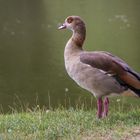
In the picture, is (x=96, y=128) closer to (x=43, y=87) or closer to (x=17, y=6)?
(x=43, y=87)

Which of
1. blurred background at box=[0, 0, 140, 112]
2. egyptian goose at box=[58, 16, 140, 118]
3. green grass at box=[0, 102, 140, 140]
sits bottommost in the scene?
blurred background at box=[0, 0, 140, 112]

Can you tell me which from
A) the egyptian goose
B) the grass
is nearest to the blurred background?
the grass

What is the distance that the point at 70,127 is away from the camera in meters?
6.96

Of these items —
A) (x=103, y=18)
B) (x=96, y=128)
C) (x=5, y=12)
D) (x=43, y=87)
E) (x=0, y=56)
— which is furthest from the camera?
(x=5, y=12)

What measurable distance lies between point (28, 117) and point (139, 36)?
96.7 feet

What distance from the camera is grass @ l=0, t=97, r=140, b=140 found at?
650 centimetres

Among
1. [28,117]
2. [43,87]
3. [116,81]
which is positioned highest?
[116,81]

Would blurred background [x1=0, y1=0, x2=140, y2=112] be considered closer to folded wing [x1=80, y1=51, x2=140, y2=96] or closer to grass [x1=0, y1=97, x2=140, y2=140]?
grass [x1=0, y1=97, x2=140, y2=140]

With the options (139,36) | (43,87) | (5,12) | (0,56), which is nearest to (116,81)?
(43,87)

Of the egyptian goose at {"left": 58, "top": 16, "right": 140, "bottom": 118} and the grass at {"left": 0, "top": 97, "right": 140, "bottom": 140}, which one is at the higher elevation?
the egyptian goose at {"left": 58, "top": 16, "right": 140, "bottom": 118}

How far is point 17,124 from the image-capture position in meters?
7.55

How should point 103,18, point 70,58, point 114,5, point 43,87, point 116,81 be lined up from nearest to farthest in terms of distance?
point 116,81 → point 70,58 → point 43,87 → point 103,18 → point 114,5

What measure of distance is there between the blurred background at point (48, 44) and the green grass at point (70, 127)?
7276 mm

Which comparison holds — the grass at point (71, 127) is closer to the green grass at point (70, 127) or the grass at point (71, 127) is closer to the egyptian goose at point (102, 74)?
the green grass at point (70, 127)
